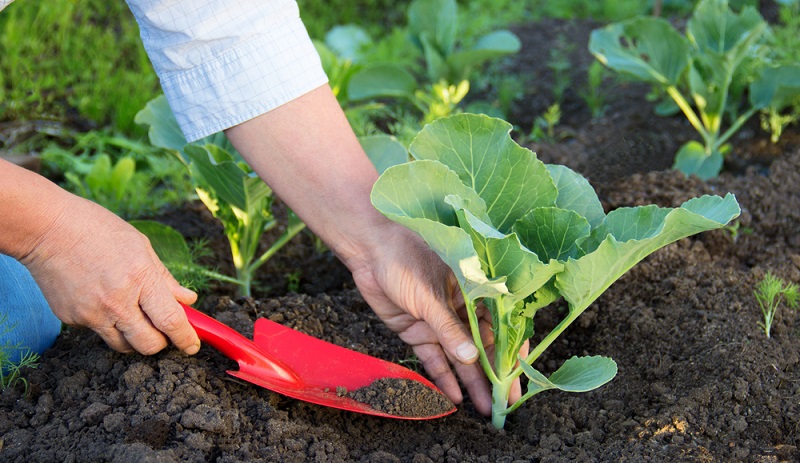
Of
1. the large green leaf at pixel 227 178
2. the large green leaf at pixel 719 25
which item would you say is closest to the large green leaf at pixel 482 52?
the large green leaf at pixel 719 25

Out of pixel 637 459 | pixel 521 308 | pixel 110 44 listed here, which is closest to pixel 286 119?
pixel 521 308

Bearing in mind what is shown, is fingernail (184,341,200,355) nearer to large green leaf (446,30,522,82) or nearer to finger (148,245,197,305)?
finger (148,245,197,305)

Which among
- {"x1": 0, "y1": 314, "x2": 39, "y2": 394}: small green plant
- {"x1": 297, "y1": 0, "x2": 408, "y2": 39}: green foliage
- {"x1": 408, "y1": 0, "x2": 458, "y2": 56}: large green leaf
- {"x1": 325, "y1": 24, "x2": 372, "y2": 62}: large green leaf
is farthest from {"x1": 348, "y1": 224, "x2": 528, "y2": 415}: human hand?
{"x1": 297, "y1": 0, "x2": 408, "y2": 39}: green foliage

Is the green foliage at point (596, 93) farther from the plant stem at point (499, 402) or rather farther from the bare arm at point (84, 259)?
the bare arm at point (84, 259)

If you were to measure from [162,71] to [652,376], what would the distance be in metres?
1.40

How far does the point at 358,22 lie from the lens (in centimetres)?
550

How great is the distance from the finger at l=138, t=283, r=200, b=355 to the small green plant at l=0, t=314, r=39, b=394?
284 mm

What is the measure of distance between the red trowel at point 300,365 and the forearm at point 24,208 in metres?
0.37

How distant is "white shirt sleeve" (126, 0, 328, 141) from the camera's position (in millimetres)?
1775

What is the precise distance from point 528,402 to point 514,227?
0.51 metres

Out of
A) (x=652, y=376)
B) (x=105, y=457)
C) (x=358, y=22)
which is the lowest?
(x=358, y=22)

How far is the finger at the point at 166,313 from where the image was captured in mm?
1700

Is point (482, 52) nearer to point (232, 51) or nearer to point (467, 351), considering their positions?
point (232, 51)

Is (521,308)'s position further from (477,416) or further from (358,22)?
(358,22)
